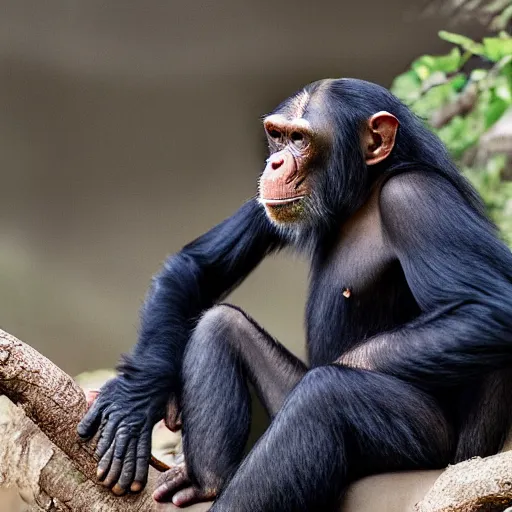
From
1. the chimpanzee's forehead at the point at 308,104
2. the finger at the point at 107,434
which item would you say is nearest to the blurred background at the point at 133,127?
the chimpanzee's forehead at the point at 308,104

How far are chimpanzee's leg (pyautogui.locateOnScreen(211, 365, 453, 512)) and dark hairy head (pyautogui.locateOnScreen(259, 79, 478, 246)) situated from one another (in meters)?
0.71

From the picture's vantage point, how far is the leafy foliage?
5867 mm

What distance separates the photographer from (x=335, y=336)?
11.2ft

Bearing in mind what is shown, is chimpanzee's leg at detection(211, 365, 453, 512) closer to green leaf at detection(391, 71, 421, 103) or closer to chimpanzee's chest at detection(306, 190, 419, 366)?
chimpanzee's chest at detection(306, 190, 419, 366)

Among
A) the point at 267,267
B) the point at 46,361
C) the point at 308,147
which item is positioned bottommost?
the point at 267,267

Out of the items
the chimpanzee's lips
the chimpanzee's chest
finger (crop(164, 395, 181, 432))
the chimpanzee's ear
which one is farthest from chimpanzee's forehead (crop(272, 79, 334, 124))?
finger (crop(164, 395, 181, 432))

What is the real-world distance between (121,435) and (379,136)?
1476 mm

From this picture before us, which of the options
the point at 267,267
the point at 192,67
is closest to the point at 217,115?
the point at 192,67

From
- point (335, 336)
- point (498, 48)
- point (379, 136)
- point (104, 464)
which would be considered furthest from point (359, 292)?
point (498, 48)

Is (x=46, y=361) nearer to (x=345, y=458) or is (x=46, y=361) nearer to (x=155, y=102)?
(x=345, y=458)

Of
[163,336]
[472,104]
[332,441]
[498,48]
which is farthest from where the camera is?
[472,104]

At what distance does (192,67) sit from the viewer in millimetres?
7266

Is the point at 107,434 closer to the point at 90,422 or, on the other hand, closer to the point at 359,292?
the point at 90,422

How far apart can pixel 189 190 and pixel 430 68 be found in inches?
90.7
